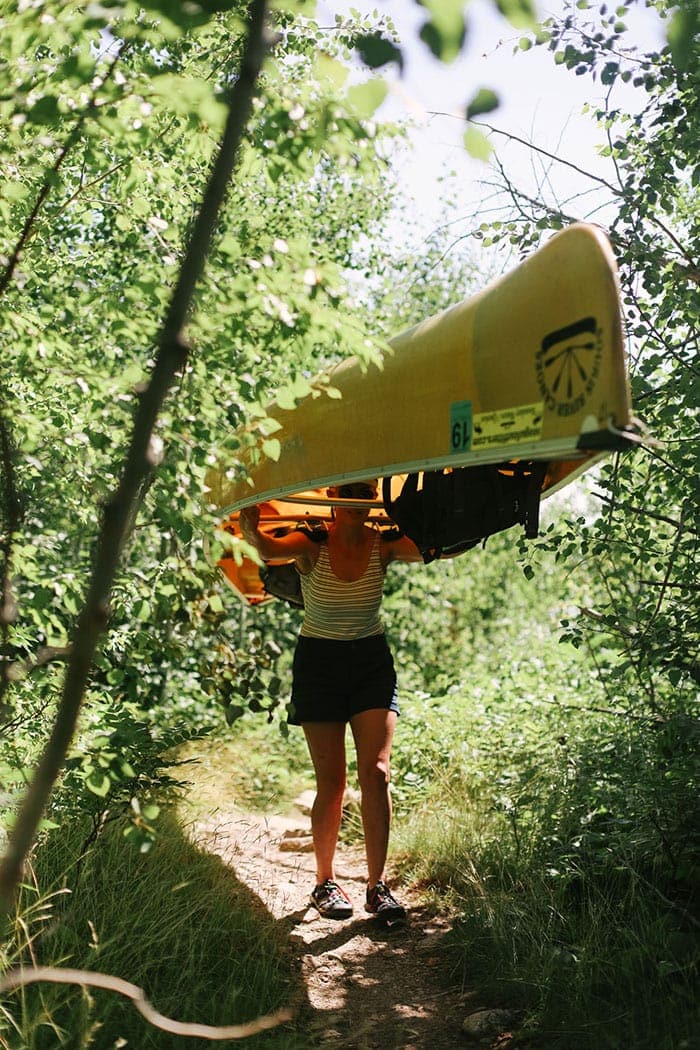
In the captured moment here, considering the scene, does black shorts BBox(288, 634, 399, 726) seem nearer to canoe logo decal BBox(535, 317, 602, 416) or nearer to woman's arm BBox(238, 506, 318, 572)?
woman's arm BBox(238, 506, 318, 572)

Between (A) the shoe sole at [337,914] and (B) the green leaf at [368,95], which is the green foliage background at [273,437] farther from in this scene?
(A) the shoe sole at [337,914]

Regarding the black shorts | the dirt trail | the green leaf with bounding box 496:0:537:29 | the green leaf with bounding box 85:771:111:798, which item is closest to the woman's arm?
the black shorts

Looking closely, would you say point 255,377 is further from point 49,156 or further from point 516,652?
point 516,652

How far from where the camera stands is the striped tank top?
4.68 m

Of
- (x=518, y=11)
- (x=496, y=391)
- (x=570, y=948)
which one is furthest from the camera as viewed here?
(x=570, y=948)

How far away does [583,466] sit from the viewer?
4.07 metres

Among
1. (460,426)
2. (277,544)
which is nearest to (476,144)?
(460,426)

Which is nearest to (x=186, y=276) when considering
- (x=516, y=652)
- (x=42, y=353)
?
(x=42, y=353)

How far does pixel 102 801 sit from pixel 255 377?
6.40 feet

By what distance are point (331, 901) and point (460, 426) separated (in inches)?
99.2

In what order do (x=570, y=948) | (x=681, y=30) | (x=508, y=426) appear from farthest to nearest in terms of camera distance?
(x=570, y=948)
(x=508, y=426)
(x=681, y=30)

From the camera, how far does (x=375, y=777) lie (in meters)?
4.57

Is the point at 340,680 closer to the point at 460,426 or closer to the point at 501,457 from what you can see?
the point at 460,426

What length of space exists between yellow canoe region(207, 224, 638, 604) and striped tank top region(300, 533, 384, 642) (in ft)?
1.72
